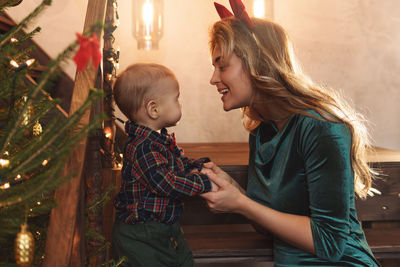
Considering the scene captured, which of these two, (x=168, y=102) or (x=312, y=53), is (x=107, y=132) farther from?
(x=312, y=53)

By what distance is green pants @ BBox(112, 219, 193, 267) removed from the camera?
59.6 inches

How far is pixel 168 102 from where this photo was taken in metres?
1.62

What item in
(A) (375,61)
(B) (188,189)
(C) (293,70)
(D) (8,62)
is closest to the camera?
(D) (8,62)

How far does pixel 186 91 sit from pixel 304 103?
2611 millimetres

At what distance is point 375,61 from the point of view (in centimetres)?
420

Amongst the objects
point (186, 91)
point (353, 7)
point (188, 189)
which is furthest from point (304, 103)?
A: point (353, 7)

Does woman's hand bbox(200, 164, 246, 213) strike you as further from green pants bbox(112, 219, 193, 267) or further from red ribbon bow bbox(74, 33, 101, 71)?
red ribbon bow bbox(74, 33, 101, 71)

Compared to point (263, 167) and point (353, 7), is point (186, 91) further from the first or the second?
point (263, 167)

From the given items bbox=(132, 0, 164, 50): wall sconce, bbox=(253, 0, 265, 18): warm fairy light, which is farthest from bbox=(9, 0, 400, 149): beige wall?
bbox=(253, 0, 265, 18): warm fairy light

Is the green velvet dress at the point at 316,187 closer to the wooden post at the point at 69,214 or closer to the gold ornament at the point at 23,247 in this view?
the wooden post at the point at 69,214

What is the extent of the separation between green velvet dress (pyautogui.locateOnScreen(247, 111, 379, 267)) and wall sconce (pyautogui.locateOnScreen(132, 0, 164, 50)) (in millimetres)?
2363

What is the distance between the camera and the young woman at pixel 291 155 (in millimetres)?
1377

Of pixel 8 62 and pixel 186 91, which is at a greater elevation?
pixel 8 62

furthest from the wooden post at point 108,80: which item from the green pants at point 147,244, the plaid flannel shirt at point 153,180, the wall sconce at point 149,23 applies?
the wall sconce at point 149,23
